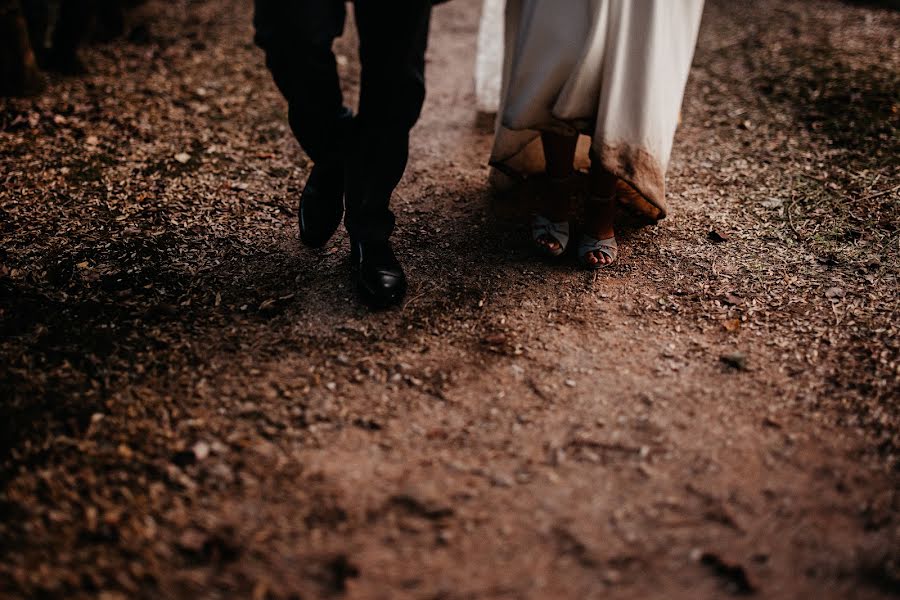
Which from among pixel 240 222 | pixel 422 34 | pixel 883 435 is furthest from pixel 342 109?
pixel 883 435

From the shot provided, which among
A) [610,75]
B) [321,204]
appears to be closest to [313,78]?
[321,204]

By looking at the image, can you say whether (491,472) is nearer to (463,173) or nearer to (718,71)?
(463,173)

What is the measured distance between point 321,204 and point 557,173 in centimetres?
92

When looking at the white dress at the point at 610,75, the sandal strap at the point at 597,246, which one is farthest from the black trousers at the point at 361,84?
the sandal strap at the point at 597,246

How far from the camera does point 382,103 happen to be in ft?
6.98

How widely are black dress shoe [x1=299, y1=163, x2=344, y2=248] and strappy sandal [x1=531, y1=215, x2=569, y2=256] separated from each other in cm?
78

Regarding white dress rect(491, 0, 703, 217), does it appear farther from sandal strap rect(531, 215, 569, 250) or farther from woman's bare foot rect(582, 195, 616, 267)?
sandal strap rect(531, 215, 569, 250)

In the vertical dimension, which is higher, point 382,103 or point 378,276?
point 382,103

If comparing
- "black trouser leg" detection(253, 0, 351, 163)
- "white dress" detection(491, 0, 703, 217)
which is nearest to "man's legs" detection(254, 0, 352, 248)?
"black trouser leg" detection(253, 0, 351, 163)

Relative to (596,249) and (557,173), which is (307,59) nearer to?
(557,173)

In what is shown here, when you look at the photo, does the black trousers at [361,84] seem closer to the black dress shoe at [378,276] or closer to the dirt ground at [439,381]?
the black dress shoe at [378,276]

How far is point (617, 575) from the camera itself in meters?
1.60

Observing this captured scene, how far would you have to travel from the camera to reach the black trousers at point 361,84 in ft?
6.40

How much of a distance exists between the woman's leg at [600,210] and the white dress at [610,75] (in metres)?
0.17
